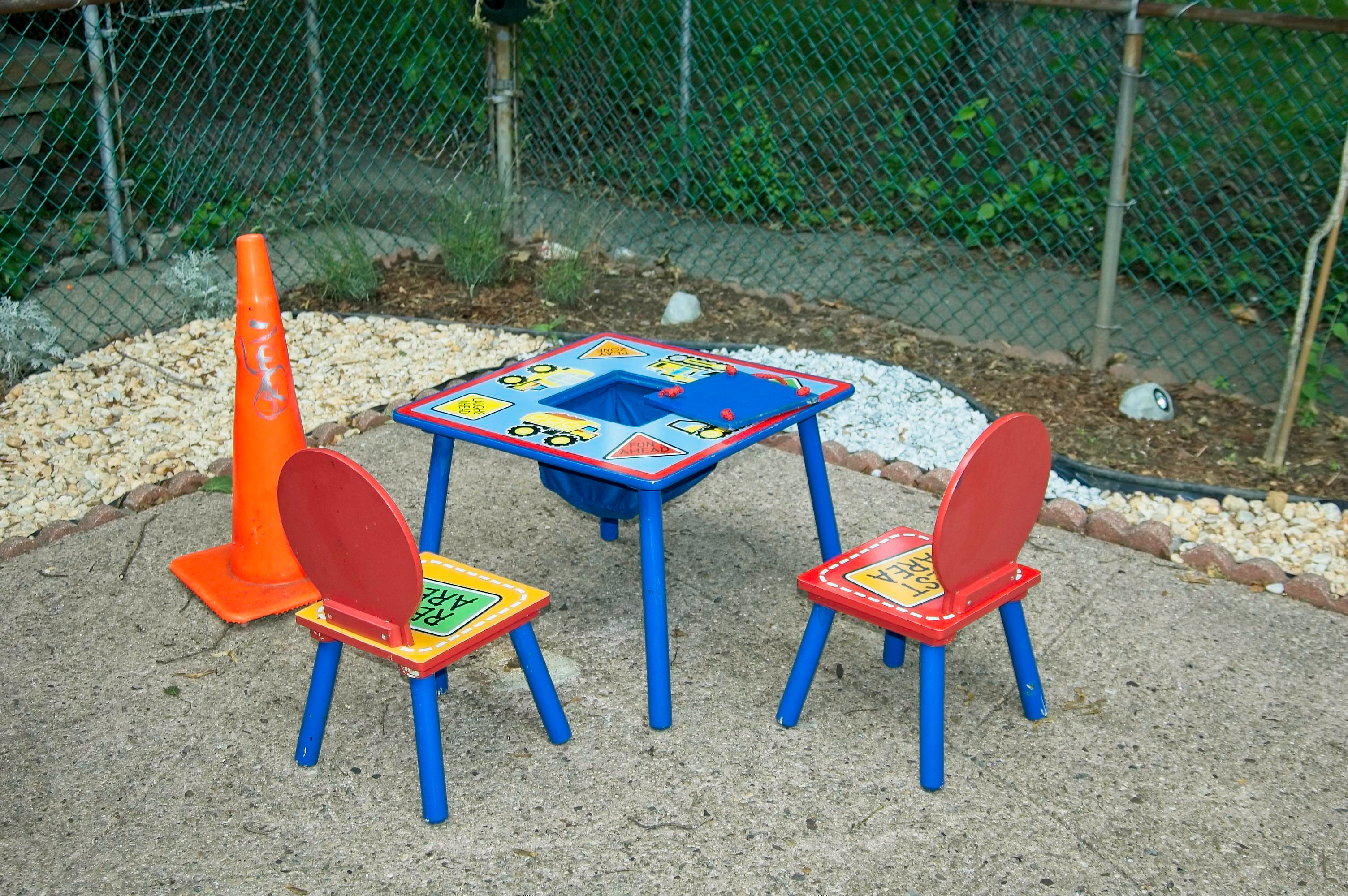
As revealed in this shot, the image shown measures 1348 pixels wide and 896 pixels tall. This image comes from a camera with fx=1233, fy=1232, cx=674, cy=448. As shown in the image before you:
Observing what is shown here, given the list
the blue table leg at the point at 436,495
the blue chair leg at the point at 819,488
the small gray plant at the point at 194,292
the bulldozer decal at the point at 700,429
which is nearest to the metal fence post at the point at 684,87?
the small gray plant at the point at 194,292

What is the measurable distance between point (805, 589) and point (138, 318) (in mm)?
3873

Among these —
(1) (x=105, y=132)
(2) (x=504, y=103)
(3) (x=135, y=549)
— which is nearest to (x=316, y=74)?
(2) (x=504, y=103)

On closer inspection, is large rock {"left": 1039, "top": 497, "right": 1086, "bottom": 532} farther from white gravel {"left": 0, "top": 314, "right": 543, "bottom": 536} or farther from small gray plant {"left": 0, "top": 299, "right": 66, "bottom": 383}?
small gray plant {"left": 0, "top": 299, "right": 66, "bottom": 383}

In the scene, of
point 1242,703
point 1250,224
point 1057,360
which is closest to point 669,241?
point 1057,360

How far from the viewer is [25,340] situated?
4.97 m

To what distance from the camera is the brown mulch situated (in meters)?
4.32

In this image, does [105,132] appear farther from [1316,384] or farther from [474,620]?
[1316,384]

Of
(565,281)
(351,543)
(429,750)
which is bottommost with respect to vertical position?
(429,750)

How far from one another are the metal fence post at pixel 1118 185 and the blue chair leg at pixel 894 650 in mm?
2230

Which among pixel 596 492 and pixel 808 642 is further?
pixel 596 492

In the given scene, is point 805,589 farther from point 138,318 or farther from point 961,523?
point 138,318

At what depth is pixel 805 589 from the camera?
2781 mm

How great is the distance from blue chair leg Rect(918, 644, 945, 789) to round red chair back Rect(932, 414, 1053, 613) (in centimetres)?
13

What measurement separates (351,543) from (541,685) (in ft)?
2.03
